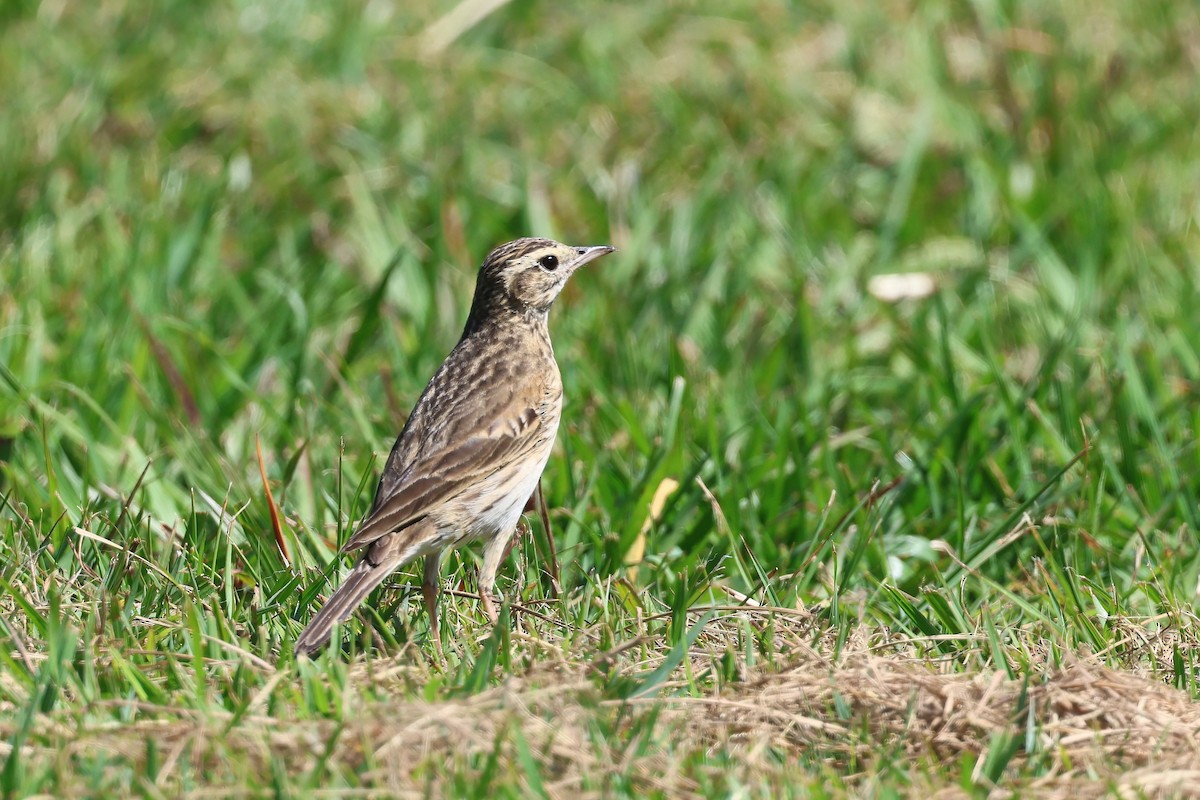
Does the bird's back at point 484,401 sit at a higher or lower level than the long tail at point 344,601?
higher

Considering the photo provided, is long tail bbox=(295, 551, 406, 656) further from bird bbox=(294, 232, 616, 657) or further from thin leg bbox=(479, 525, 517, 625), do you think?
thin leg bbox=(479, 525, 517, 625)

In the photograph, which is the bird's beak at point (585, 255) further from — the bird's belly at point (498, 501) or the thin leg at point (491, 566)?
the thin leg at point (491, 566)

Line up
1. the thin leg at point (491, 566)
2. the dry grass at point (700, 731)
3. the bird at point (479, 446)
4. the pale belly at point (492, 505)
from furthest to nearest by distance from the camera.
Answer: the pale belly at point (492, 505) < the thin leg at point (491, 566) < the bird at point (479, 446) < the dry grass at point (700, 731)

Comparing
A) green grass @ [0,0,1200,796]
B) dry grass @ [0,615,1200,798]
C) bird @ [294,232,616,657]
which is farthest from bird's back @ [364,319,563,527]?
dry grass @ [0,615,1200,798]

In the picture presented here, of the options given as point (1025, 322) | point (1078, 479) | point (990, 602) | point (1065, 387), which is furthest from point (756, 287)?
point (990, 602)

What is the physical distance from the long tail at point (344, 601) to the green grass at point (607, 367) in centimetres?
13

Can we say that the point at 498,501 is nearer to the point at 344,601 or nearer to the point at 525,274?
the point at 344,601

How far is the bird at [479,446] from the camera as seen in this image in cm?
471

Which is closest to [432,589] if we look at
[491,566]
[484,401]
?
[491,566]

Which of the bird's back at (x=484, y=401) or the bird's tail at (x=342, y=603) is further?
the bird's back at (x=484, y=401)

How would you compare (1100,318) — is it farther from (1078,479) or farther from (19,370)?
(19,370)

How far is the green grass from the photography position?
4.09 m

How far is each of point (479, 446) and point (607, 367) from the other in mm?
1985

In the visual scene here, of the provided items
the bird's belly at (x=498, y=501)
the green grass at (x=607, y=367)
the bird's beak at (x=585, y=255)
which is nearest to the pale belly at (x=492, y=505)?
the bird's belly at (x=498, y=501)
